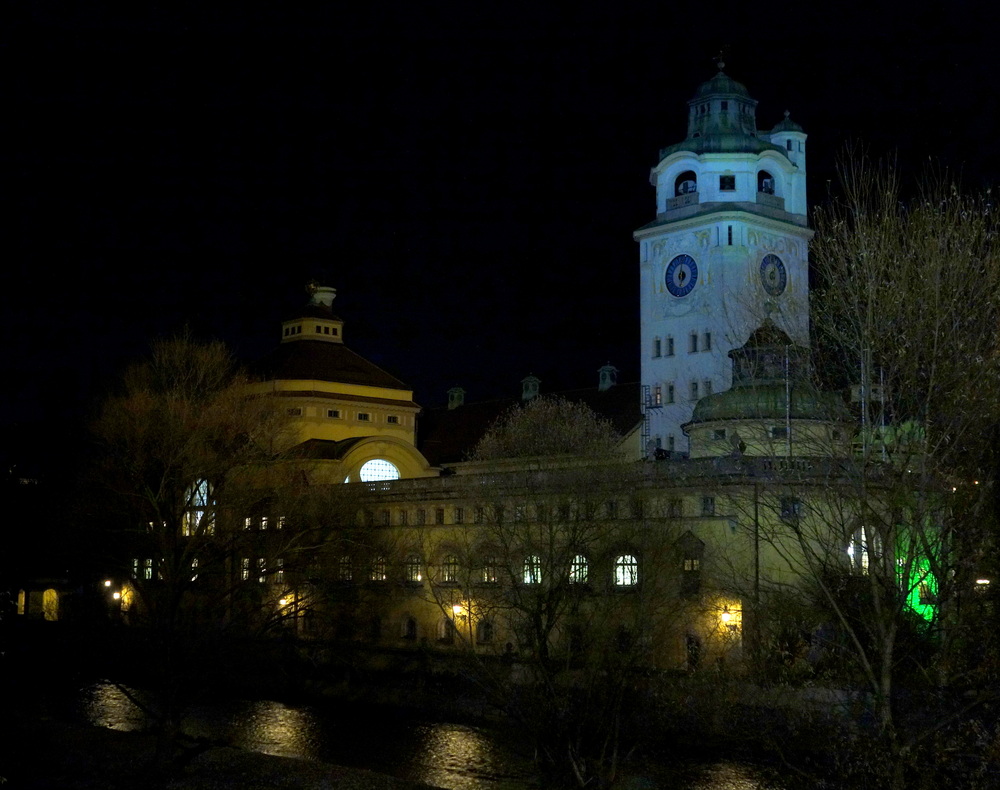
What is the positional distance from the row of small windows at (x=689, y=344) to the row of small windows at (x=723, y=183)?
773cm

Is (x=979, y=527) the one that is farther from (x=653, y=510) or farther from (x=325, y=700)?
(x=325, y=700)

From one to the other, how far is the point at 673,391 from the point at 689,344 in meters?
2.64

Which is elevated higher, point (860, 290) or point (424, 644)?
point (860, 290)

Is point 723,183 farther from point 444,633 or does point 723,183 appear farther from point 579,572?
point 579,572

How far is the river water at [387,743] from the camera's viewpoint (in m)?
38.6

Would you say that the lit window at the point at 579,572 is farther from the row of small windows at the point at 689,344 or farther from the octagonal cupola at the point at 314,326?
the octagonal cupola at the point at 314,326

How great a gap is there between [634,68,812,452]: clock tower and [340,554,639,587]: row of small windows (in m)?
16.8

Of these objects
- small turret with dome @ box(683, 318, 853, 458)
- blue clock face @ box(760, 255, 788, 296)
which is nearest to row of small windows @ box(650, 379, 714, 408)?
blue clock face @ box(760, 255, 788, 296)

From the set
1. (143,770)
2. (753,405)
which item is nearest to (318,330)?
(753,405)

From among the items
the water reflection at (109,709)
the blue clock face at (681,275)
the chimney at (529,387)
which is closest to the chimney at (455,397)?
the chimney at (529,387)

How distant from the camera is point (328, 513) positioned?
60.1 metres

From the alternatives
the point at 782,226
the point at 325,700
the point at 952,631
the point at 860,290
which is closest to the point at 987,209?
the point at 860,290

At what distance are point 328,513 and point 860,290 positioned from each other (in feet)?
115

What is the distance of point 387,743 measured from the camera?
149 feet
